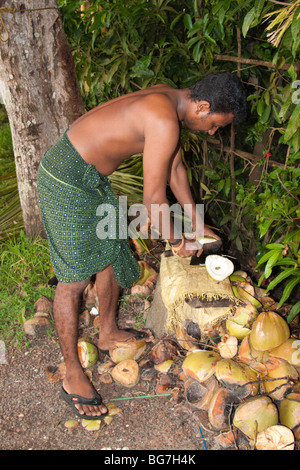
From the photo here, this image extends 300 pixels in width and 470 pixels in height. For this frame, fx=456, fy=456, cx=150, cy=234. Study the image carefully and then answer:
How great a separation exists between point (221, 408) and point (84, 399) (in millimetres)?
678

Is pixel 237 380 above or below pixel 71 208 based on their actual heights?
below

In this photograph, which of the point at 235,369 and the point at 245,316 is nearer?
the point at 235,369

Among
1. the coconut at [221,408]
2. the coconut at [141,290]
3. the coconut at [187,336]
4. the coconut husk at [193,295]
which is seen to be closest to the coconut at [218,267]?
the coconut husk at [193,295]

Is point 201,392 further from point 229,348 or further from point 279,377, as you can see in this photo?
point 279,377

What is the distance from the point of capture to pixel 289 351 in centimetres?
214

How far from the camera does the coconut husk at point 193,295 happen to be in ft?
7.64

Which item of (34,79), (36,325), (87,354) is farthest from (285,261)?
(34,79)

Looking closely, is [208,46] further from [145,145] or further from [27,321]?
[27,321]

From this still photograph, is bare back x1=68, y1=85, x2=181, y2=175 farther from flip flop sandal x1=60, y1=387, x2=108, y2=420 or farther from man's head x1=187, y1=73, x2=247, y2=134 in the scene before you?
flip flop sandal x1=60, y1=387, x2=108, y2=420

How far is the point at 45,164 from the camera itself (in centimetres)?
222

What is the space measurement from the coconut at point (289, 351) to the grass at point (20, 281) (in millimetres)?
1534

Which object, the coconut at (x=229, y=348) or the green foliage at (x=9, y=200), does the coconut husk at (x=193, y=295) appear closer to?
the coconut at (x=229, y=348)

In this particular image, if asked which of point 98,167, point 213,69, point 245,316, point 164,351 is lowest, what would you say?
point 164,351

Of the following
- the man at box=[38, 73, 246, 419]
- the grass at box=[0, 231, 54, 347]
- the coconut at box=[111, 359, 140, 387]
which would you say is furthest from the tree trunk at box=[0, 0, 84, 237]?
the coconut at box=[111, 359, 140, 387]
